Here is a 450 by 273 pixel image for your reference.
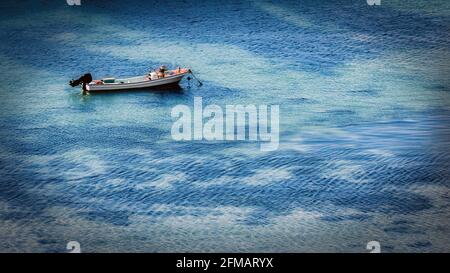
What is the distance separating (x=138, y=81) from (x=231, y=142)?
1.47 m

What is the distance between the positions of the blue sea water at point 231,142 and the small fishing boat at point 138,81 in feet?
0.38

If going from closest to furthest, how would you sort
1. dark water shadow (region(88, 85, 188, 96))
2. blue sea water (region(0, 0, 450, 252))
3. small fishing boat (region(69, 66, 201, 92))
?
blue sea water (region(0, 0, 450, 252)) → small fishing boat (region(69, 66, 201, 92)) → dark water shadow (region(88, 85, 188, 96))

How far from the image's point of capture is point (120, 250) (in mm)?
7148

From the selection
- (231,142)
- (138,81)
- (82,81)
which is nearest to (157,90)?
(138,81)

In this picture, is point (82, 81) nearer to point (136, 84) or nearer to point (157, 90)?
point (136, 84)

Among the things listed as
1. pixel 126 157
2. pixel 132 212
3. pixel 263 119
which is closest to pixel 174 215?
pixel 132 212

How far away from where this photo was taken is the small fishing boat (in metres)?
9.25

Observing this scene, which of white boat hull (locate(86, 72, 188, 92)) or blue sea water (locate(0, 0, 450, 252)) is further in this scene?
white boat hull (locate(86, 72, 188, 92))

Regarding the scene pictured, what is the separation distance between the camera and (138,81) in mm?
9375

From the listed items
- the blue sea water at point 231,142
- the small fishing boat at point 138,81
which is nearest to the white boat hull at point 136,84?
the small fishing boat at point 138,81

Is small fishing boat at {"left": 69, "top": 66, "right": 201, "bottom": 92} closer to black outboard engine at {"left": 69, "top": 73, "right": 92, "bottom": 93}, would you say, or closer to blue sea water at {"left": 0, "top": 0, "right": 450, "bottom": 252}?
black outboard engine at {"left": 69, "top": 73, "right": 92, "bottom": 93}

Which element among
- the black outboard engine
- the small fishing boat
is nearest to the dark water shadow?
the small fishing boat

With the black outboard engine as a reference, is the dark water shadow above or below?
below
